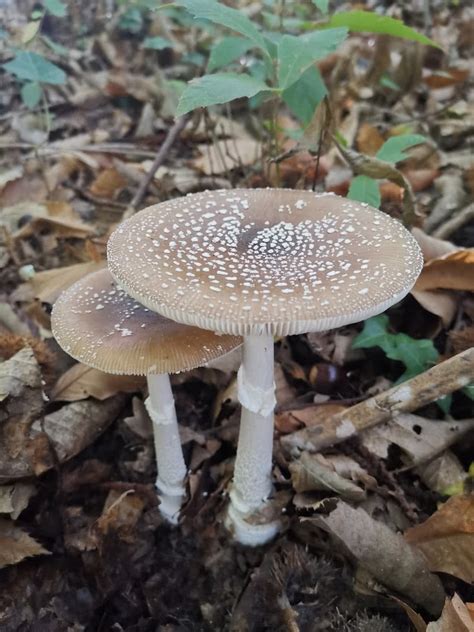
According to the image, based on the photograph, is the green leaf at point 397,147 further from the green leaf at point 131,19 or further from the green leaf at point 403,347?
the green leaf at point 131,19

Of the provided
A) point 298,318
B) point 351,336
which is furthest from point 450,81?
point 298,318

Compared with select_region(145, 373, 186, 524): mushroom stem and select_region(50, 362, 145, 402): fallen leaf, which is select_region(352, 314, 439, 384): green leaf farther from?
select_region(50, 362, 145, 402): fallen leaf

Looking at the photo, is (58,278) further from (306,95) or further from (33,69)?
(306,95)

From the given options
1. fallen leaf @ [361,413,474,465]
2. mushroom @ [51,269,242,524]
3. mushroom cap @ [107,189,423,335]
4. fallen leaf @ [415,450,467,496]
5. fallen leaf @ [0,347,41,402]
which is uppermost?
mushroom cap @ [107,189,423,335]

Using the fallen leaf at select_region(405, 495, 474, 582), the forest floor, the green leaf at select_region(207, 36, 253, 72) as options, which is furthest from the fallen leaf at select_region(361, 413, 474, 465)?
the green leaf at select_region(207, 36, 253, 72)

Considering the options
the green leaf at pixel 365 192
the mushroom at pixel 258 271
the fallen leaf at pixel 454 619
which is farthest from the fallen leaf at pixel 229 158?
the fallen leaf at pixel 454 619

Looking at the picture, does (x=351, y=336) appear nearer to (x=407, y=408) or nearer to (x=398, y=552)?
(x=407, y=408)
